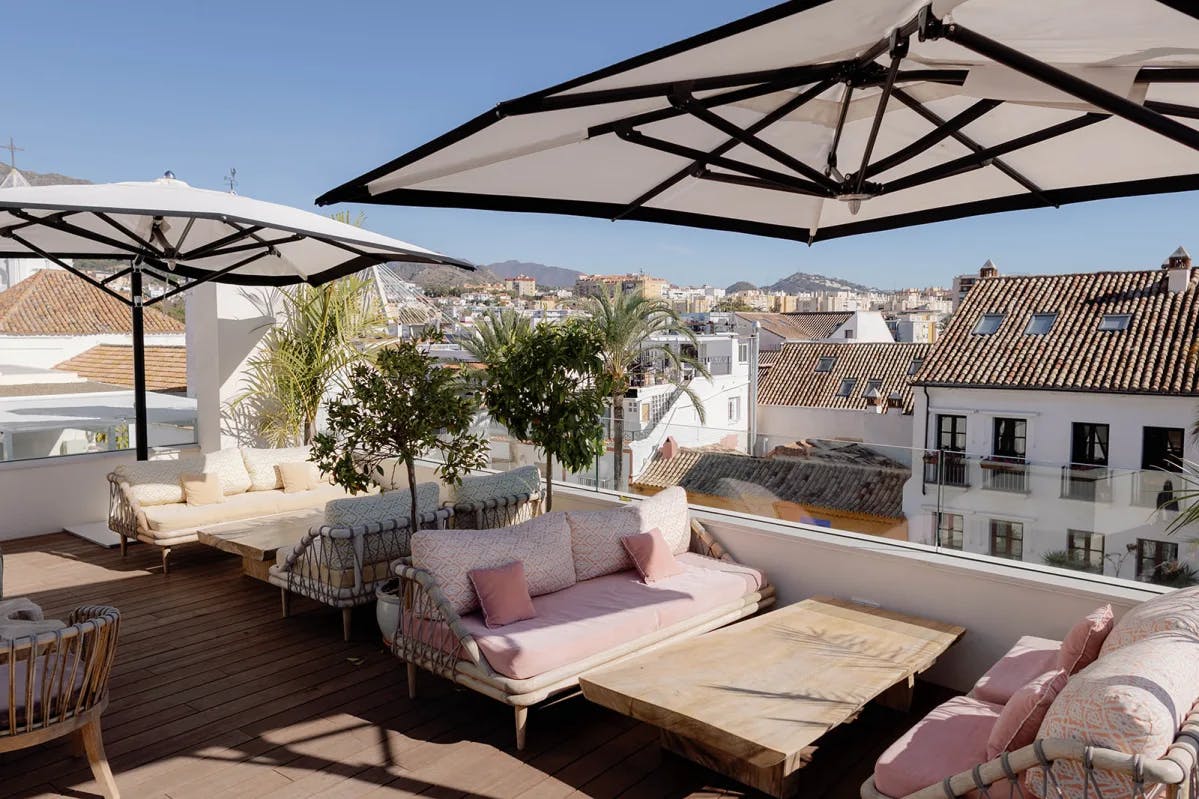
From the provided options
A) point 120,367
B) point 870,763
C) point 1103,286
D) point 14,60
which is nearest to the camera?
point 870,763

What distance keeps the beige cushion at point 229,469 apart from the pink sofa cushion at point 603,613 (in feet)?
11.8

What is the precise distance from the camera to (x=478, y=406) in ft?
16.2

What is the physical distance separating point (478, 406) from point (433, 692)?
169cm

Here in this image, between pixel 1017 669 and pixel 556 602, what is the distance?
209 cm

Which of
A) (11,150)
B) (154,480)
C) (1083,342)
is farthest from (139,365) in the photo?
(1083,342)

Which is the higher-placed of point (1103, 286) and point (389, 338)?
point (1103, 286)

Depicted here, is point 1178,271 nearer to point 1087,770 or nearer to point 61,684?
point 1087,770

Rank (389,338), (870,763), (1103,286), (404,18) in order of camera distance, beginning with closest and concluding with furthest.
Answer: (870,763) → (389,338) → (1103,286) → (404,18)

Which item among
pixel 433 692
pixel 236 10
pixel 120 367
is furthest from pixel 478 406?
pixel 236 10

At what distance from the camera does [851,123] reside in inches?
117

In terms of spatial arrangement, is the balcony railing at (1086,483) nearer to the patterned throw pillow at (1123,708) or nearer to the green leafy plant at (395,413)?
the patterned throw pillow at (1123,708)

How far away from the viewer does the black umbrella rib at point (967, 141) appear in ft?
8.43

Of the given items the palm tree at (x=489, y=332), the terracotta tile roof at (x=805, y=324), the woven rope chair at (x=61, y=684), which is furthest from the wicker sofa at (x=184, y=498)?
the terracotta tile roof at (x=805, y=324)

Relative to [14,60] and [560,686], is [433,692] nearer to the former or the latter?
[560,686]
